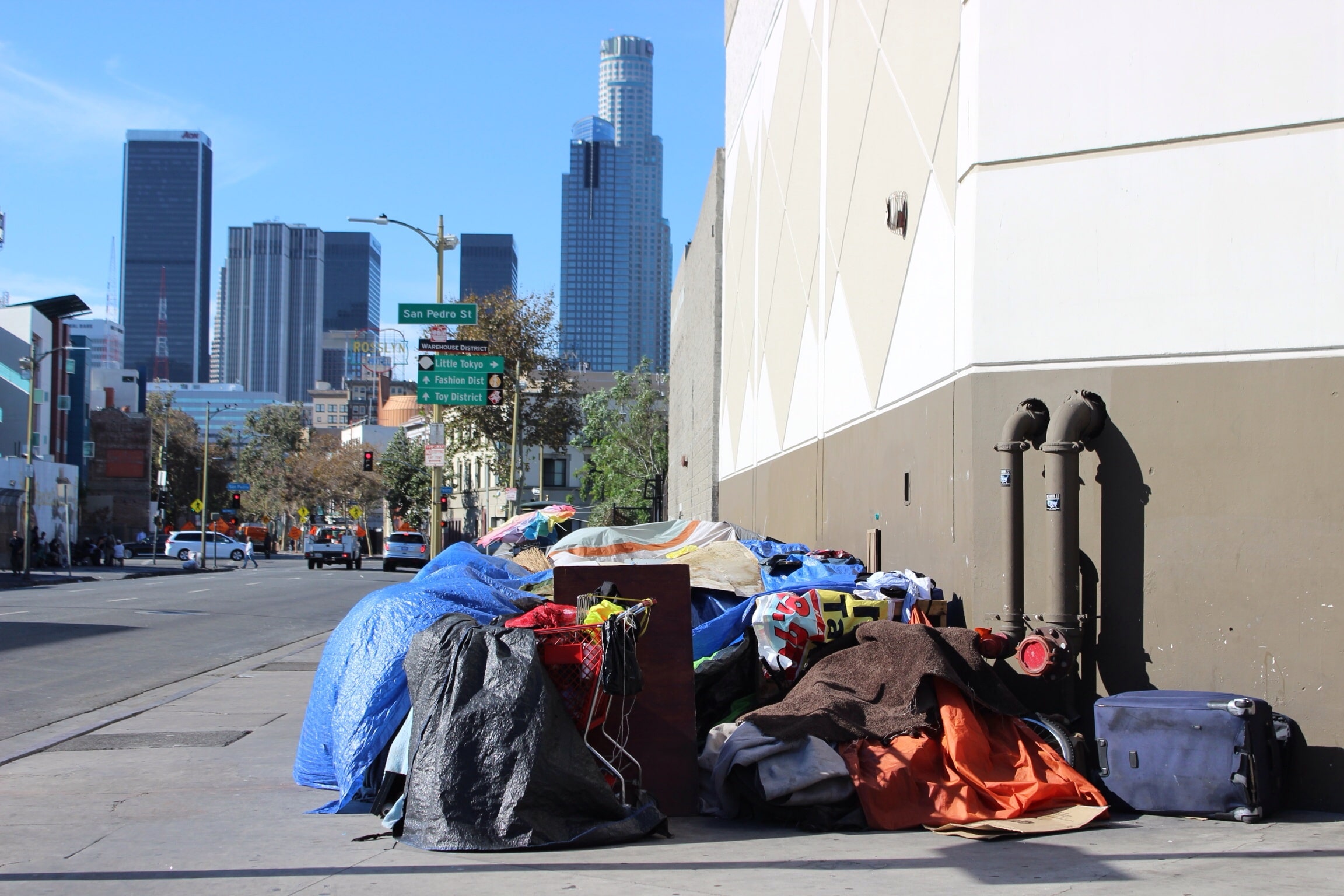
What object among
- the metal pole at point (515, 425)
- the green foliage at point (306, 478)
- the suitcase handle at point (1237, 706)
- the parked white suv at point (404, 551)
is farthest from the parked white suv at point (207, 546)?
the suitcase handle at point (1237, 706)

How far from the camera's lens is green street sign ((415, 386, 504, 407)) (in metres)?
28.5

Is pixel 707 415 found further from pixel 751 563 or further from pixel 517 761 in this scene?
pixel 517 761

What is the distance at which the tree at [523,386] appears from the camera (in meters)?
53.2

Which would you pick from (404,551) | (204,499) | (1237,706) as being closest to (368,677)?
(1237,706)

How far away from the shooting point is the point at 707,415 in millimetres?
25281

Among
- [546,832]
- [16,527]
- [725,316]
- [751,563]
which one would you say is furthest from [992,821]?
[16,527]

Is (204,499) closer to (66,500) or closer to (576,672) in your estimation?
(66,500)

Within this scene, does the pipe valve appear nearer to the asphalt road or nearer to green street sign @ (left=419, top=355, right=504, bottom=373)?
the asphalt road

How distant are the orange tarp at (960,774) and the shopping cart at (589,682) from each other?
135 cm

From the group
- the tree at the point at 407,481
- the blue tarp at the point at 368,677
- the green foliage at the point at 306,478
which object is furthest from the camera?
the green foliage at the point at 306,478

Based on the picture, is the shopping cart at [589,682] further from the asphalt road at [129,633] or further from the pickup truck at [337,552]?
the pickup truck at [337,552]

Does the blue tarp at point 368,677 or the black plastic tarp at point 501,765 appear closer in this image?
the black plastic tarp at point 501,765

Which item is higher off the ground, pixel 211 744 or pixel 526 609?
pixel 526 609

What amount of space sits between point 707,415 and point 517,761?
19454mm
